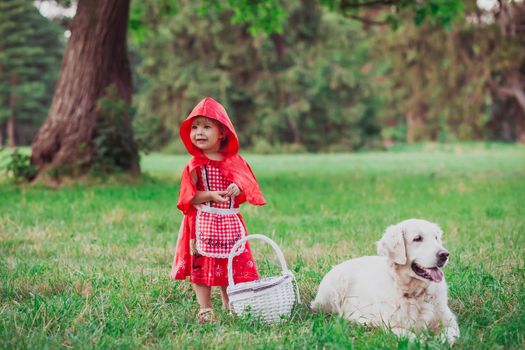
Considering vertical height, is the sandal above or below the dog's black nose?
below

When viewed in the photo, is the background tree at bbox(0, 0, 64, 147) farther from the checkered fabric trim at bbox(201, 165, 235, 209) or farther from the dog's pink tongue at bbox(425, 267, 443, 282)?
the dog's pink tongue at bbox(425, 267, 443, 282)

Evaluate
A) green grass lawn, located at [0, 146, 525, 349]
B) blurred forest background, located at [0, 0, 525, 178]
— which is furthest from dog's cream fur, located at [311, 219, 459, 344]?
blurred forest background, located at [0, 0, 525, 178]

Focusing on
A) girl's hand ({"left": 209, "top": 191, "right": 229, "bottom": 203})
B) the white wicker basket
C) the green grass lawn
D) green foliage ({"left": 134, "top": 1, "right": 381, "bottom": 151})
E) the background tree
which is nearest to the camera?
the green grass lawn

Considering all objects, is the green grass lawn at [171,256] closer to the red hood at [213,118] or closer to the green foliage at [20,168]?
the green foliage at [20,168]

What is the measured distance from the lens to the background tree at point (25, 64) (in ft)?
148

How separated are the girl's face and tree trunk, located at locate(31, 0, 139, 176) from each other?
24.1 ft

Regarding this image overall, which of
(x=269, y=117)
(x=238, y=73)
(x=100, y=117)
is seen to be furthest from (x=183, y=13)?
(x=100, y=117)

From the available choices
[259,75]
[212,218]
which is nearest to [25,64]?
[259,75]

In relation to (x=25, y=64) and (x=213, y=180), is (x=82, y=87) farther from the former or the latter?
(x=25, y=64)

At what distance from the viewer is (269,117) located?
3422 cm

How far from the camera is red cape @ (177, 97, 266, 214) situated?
4102 mm

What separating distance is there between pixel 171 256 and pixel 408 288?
2756mm

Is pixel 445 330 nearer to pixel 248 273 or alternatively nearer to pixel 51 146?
pixel 248 273

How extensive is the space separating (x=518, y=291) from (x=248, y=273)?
1.92m
